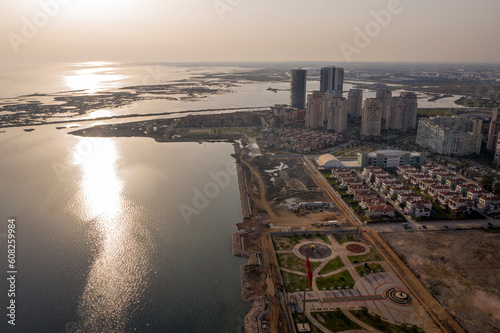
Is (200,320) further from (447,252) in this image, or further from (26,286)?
(447,252)

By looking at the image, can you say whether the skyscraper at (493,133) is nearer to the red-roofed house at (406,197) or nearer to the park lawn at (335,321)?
the red-roofed house at (406,197)

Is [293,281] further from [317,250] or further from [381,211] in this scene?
[381,211]

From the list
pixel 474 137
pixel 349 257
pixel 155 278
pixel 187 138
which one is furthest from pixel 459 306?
pixel 187 138

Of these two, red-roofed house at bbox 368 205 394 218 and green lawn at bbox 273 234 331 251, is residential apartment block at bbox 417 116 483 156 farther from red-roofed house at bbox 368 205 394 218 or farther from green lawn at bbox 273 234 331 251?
green lawn at bbox 273 234 331 251

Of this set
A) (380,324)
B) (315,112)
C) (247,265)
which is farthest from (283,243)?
(315,112)

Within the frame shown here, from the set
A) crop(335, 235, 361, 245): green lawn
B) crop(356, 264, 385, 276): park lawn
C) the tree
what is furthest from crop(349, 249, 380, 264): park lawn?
the tree

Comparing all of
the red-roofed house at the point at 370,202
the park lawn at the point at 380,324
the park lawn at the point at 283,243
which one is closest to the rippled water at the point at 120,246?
the park lawn at the point at 283,243
